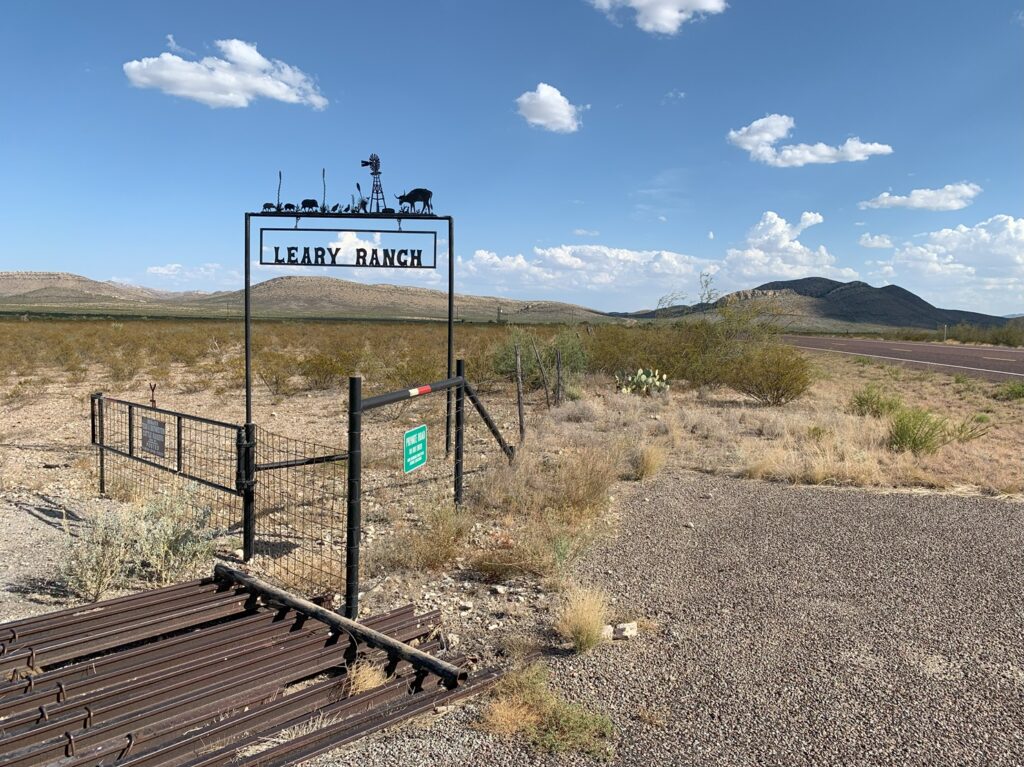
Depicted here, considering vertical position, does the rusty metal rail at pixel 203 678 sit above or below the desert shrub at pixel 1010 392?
below

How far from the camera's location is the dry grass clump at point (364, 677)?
412 centimetres

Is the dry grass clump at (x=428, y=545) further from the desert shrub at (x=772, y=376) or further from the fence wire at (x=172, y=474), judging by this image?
the desert shrub at (x=772, y=376)

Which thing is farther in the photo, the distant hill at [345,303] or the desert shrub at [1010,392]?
the distant hill at [345,303]

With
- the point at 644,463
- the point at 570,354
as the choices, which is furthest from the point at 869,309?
the point at 644,463

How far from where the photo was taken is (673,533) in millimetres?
7359

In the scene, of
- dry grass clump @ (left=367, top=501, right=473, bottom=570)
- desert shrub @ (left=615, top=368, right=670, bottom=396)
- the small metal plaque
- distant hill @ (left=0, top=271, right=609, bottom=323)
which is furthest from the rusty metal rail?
distant hill @ (left=0, top=271, right=609, bottom=323)

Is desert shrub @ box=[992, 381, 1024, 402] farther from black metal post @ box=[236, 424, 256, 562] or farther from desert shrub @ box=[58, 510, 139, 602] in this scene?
desert shrub @ box=[58, 510, 139, 602]

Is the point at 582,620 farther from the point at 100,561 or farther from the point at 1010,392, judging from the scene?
the point at 1010,392

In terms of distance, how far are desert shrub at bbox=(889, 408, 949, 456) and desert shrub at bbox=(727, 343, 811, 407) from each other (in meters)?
6.06

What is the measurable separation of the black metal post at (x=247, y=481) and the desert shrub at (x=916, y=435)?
8827 millimetres

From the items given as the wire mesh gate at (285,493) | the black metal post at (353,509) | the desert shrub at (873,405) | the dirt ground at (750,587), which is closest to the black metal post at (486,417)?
the wire mesh gate at (285,493)

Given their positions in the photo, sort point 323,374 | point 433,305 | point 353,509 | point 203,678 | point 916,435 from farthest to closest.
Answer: point 433,305
point 323,374
point 916,435
point 353,509
point 203,678

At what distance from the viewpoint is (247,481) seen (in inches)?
250

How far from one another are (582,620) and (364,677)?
1.37 metres
